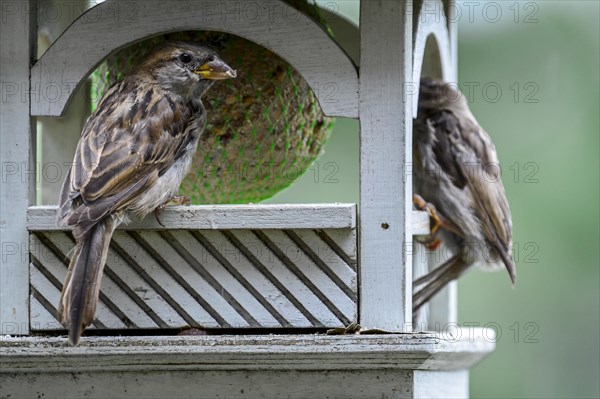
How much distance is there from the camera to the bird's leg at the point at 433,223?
465 centimetres

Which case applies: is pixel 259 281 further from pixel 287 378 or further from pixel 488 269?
pixel 488 269

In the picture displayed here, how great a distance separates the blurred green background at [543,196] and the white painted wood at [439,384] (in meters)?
2.57

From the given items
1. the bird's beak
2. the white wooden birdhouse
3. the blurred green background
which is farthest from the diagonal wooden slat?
the blurred green background

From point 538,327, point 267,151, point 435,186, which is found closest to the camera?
point 267,151

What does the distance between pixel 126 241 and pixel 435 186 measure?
6.41 ft

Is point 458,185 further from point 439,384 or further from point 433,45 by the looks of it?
point 439,384

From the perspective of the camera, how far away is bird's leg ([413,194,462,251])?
465 cm

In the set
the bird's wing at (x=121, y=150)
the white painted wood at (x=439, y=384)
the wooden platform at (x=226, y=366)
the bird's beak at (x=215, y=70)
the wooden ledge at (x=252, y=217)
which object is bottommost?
the white painted wood at (x=439, y=384)

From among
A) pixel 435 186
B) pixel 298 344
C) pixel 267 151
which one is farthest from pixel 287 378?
pixel 435 186

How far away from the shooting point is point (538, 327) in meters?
6.96

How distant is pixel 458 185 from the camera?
5.00 metres

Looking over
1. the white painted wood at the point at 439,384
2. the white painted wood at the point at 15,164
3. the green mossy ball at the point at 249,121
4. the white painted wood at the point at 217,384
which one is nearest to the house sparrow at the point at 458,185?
the white painted wood at the point at 439,384

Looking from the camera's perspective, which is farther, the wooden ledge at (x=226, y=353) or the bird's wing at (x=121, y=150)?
the bird's wing at (x=121, y=150)

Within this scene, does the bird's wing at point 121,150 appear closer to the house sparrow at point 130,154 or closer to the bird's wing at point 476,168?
the house sparrow at point 130,154
